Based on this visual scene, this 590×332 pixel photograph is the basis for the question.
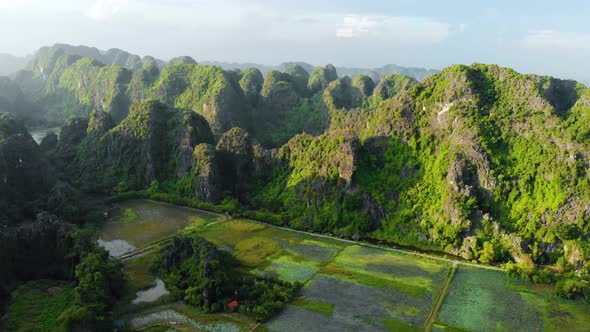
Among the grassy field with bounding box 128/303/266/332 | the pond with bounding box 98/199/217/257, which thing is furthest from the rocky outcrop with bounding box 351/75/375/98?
the grassy field with bounding box 128/303/266/332

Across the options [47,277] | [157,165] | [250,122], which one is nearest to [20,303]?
[47,277]

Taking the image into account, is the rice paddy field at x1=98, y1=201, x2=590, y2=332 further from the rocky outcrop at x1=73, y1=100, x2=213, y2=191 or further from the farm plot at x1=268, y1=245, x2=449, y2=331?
the rocky outcrop at x1=73, y1=100, x2=213, y2=191

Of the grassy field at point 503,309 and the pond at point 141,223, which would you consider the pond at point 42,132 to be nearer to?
the pond at point 141,223

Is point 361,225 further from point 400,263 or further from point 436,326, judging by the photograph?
point 436,326

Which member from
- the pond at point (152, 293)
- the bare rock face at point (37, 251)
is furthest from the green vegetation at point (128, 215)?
the pond at point (152, 293)

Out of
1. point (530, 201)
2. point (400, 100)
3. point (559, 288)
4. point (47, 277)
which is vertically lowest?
point (47, 277)

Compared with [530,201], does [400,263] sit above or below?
below

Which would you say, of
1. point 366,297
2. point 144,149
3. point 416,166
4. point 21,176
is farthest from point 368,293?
point 21,176
